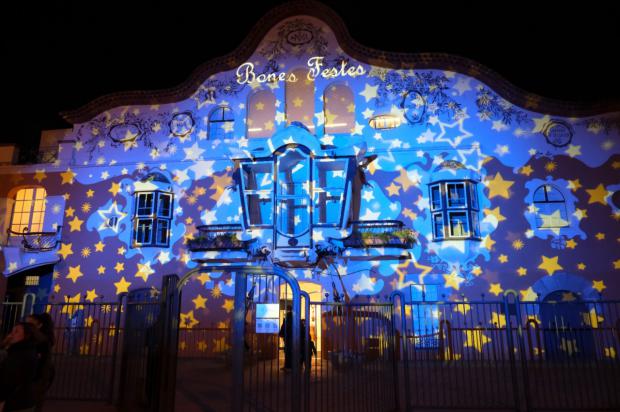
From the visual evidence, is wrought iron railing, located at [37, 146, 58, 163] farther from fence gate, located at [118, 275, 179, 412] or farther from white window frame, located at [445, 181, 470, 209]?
white window frame, located at [445, 181, 470, 209]

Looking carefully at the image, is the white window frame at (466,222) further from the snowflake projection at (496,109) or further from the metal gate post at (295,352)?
the metal gate post at (295,352)

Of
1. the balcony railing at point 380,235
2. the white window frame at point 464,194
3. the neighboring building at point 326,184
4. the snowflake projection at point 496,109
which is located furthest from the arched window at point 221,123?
the snowflake projection at point 496,109

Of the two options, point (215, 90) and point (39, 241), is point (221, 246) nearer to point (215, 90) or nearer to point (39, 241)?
point (215, 90)

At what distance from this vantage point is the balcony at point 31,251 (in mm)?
17578

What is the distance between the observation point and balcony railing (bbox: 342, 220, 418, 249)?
15430mm

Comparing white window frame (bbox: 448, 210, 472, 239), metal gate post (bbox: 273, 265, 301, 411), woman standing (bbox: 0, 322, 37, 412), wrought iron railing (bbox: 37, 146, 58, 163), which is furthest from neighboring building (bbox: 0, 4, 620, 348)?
woman standing (bbox: 0, 322, 37, 412)

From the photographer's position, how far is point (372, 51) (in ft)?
57.2

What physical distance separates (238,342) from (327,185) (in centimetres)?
1029

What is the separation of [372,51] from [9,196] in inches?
630

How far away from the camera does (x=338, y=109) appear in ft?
57.6

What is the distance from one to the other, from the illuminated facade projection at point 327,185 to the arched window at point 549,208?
2.1 inches

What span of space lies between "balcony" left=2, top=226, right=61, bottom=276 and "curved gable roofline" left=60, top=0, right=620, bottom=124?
5.04 m

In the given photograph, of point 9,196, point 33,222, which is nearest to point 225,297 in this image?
point 33,222

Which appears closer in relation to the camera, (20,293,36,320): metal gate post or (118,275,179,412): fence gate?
(118,275,179,412): fence gate
